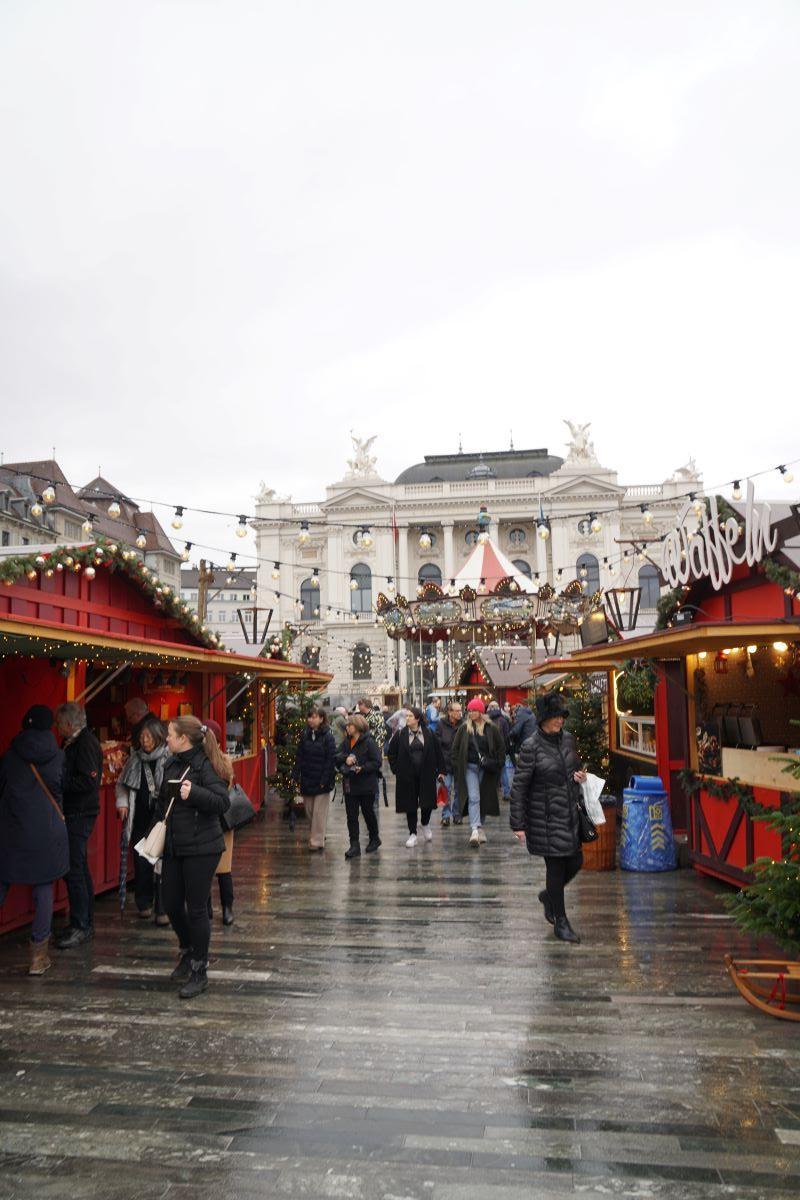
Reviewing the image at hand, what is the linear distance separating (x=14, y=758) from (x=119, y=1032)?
1.80 m

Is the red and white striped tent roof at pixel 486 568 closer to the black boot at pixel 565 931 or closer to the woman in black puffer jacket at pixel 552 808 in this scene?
the woman in black puffer jacket at pixel 552 808

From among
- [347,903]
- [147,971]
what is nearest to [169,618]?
[347,903]

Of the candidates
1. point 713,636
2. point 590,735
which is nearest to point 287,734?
point 590,735

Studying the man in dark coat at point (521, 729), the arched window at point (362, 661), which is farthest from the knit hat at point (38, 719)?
the arched window at point (362, 661)

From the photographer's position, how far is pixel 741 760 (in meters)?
7.09

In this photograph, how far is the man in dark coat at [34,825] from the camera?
5.11 m

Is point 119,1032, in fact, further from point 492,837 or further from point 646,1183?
point 492,837

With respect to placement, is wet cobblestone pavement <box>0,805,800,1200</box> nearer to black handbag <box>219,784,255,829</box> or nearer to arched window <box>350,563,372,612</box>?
black handbag <box>219,784,255,829</box>

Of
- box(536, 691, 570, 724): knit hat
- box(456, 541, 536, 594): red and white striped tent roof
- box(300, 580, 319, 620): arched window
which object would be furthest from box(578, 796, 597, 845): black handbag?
box(300, 580, 319, 620): arched window

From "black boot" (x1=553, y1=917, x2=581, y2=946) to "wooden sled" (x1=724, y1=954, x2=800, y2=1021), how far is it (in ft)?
3.45

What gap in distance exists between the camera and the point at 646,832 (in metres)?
8.09

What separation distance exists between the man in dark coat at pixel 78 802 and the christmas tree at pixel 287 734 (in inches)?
237

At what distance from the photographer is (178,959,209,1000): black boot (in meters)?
4.67

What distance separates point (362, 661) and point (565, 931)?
5146 cm
